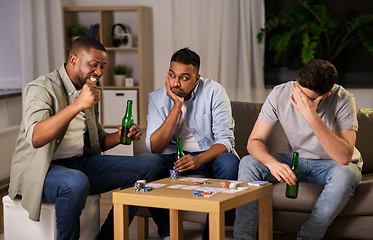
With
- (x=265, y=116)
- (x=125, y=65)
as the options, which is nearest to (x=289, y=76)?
(x=125, y=65)

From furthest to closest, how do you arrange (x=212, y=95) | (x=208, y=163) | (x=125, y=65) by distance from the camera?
1. (x=125, y=65)
2. (x=212, y=95)
3. (x=208, y=163)

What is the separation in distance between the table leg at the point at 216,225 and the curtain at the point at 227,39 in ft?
9.41

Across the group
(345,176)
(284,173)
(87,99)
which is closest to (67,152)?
(87,99)

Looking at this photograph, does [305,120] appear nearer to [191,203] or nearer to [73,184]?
[191,203]

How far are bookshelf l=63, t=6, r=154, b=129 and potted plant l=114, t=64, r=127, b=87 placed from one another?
90 millimetres

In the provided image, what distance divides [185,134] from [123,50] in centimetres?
239

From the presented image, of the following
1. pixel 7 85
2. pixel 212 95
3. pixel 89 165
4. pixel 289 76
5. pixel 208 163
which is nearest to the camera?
pixel 89 165

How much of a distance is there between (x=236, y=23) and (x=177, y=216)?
2.83 meters

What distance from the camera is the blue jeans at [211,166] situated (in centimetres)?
217

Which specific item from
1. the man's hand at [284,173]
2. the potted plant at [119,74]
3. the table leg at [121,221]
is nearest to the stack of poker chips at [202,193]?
the table leg at [121,221]

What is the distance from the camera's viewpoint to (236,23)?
14.1ft

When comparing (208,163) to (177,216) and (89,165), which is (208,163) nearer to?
(177,216)

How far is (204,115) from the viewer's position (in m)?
2.44

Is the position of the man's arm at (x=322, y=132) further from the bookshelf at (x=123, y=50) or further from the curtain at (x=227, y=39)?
the bookshelf at (x=123, y=50)
